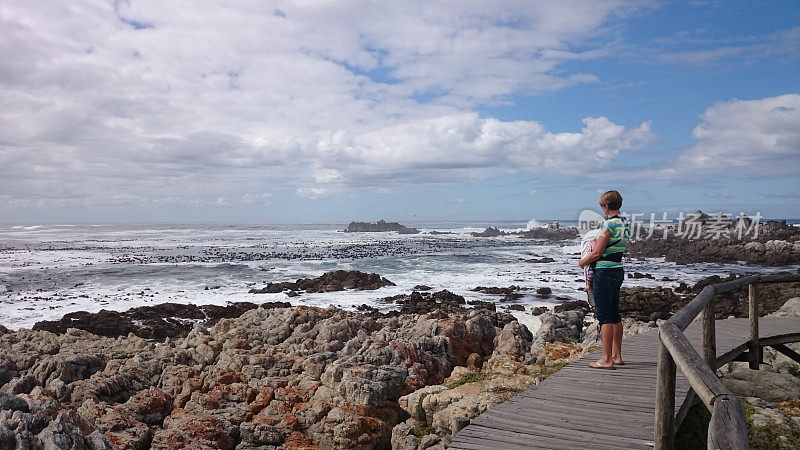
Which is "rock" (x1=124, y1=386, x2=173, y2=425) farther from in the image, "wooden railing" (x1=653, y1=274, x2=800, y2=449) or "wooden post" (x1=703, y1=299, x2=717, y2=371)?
"wooden post" (x1=703, y1=299, x2=717, y2=371)

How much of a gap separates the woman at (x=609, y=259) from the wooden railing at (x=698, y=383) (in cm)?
94

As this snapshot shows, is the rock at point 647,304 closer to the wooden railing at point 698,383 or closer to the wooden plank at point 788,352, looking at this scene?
the wooden plank at point 788,352

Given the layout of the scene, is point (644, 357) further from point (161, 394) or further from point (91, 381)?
point (91, 381)

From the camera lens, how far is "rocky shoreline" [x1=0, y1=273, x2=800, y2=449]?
6734mm

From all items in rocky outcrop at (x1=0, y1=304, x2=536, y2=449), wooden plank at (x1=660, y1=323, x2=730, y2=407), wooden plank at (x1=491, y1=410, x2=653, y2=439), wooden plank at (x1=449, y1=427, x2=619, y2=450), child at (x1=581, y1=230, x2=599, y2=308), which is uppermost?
child at (x1=581, y1=230, x2=599, y2=308)

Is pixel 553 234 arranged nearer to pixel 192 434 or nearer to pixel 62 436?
pixel 192 434

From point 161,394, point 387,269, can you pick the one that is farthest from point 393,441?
point 387,269

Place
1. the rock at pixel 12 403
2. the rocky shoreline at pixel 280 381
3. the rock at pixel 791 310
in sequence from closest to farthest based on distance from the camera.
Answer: the rock at pixel 12 403, the rocky shoreline at pixel 280 381, the rock at pixel 791 310

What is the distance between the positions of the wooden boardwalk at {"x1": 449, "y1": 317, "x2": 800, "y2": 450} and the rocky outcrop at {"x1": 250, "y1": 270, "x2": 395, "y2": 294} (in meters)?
21.6

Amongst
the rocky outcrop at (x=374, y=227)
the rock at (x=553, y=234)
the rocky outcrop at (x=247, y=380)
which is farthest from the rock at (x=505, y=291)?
the rocky outcrop at (x=374, y=227)

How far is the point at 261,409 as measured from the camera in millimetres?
7875

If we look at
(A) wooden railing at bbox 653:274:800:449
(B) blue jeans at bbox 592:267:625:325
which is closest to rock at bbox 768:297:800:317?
(A) wooden railing at bbox 653:274:800:449

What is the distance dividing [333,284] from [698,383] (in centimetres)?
2617

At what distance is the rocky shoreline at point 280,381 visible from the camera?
673 cm
